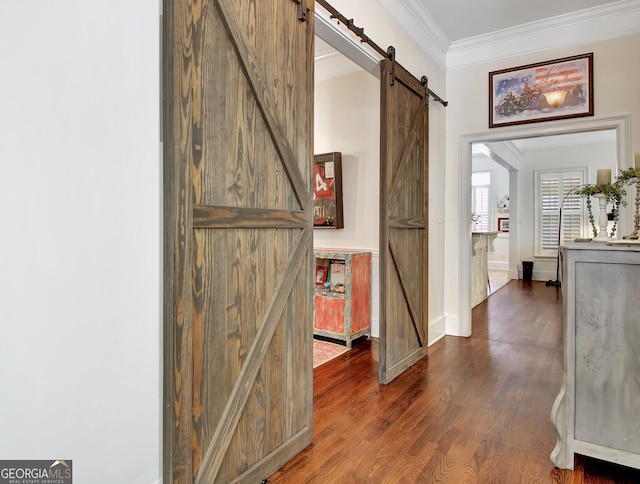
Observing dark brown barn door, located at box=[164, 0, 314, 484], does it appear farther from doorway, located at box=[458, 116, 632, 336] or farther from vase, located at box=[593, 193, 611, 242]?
doorway, located at box=[458, 116, 632, 336]

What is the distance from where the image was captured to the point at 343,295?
146 inches

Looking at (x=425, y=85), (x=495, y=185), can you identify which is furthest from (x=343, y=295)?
(x=495, y=185)

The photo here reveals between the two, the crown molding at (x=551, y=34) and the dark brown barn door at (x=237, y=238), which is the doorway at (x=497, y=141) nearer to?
the crown molding at (x=551, y=34)

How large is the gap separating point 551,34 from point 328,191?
8.55 feet

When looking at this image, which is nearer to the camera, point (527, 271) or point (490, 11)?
point (490, 11)

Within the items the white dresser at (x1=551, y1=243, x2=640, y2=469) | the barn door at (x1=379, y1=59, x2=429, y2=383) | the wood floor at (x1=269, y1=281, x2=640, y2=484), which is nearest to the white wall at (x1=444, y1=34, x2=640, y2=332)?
the barn door at (x1=379, y1=59, x2=429, y2=383)

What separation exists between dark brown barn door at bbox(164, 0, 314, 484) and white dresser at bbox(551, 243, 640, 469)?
1.26 m

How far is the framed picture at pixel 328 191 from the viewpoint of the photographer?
415 cm

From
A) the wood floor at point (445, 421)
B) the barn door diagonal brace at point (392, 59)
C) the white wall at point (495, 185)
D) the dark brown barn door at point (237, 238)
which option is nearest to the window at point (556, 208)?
the white wall at point (495, 185)

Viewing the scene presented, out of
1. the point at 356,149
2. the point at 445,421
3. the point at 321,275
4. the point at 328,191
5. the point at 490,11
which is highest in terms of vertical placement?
the point at 490,11

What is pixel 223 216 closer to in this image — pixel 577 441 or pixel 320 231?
pixel 577 441
